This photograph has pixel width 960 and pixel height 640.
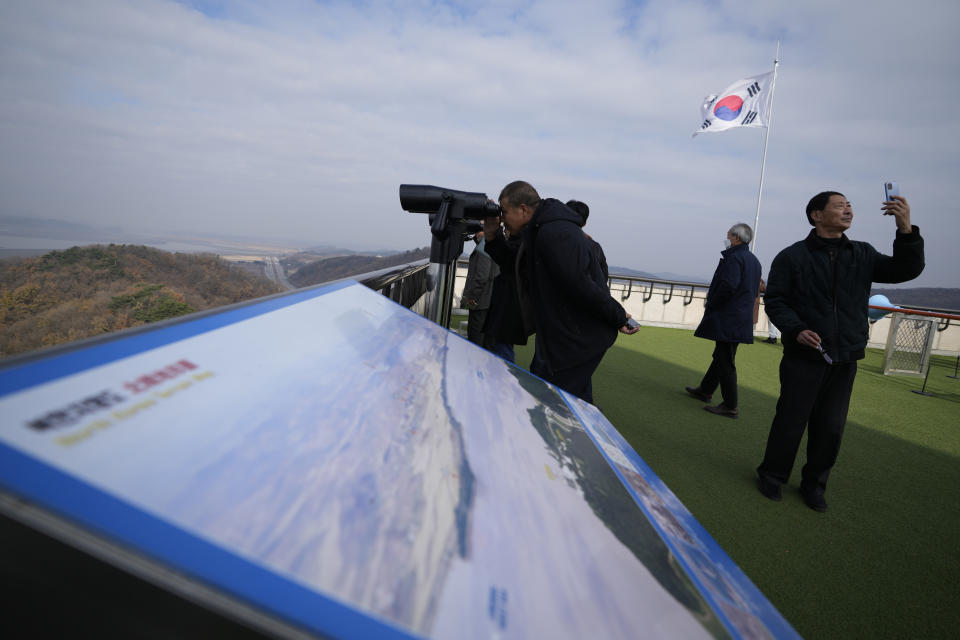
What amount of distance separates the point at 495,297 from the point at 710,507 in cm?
209

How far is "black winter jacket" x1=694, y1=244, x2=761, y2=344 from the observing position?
4.50 m

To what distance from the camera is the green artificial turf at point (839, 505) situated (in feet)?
6.75

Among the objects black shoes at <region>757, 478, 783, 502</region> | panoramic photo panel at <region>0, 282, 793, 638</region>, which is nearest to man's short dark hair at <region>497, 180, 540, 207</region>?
panoramic photo panel at <region>0, 282, 793, 638</region>

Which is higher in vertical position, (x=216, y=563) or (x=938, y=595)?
(x=216, y=563)

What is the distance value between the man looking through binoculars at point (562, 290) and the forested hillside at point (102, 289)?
1.19 m

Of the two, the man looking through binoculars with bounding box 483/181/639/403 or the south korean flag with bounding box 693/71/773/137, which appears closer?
the man looking through binoculars with bounding box 483/181/639/403

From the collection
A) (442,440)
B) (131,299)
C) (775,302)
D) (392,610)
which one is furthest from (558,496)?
(775,302)

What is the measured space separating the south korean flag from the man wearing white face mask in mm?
9686

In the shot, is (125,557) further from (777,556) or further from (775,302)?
(775,302)

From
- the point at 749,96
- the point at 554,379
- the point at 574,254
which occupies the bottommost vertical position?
the point at 554,379

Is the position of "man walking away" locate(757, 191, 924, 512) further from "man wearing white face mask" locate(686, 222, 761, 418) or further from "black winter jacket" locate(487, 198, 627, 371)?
"man wearing white face mask" locate(686, 222, 761, 418)

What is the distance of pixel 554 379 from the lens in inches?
97.0

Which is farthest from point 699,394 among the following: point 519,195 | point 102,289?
point 102,289

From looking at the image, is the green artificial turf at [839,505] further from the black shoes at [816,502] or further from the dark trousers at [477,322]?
the dark trousers at [477,322]
